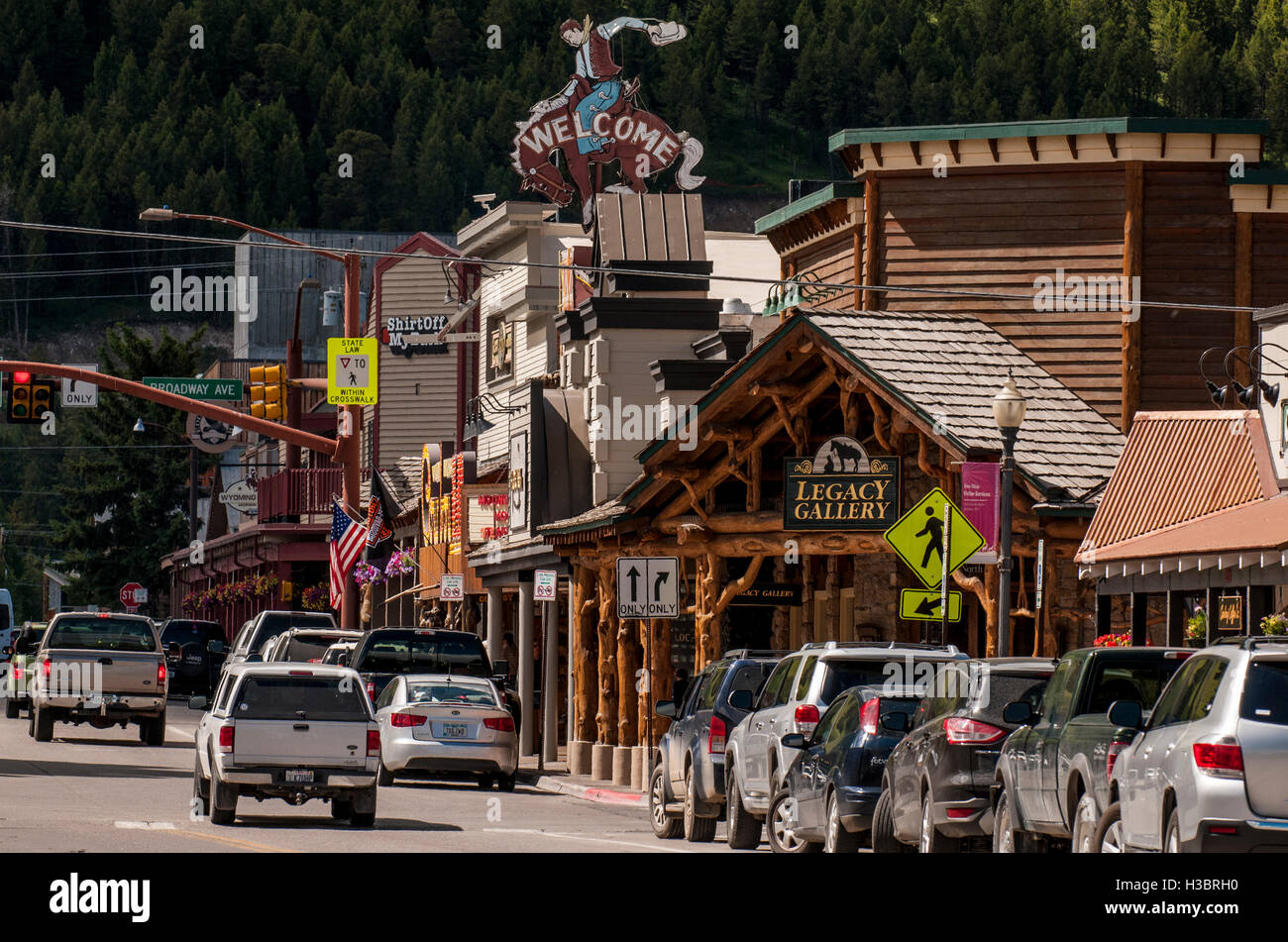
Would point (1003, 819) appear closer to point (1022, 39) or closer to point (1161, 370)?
point (1161, 370)

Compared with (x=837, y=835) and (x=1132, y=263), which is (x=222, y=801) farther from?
(x=1132, y=263)

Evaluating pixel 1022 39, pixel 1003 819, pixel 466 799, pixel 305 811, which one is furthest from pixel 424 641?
pixel 1022 39

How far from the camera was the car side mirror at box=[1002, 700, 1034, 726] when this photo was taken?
1527 centimetres

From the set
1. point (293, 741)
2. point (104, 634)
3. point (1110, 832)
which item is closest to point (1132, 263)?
point (293, 741)

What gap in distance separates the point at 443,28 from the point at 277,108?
16363 mm

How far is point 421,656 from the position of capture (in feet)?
108

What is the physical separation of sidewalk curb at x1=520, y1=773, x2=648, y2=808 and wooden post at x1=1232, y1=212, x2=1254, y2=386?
1048 cm

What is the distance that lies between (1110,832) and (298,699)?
34.1 feet

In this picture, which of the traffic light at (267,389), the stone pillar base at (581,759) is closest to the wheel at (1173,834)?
the stone pillar base at (581,759)

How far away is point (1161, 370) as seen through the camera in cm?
3219

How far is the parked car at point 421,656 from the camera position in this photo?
32219 millimetres

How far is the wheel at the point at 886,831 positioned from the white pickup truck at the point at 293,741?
237 inches

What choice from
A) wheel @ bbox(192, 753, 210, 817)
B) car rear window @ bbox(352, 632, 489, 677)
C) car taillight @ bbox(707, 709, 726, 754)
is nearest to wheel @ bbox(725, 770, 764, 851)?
car taillight @ bbox(707, 709, 726, 754)

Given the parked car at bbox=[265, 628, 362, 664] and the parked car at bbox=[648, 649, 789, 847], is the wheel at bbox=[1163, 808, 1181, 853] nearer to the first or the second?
the parked car at bbox=[648, 649, 789, 847]
